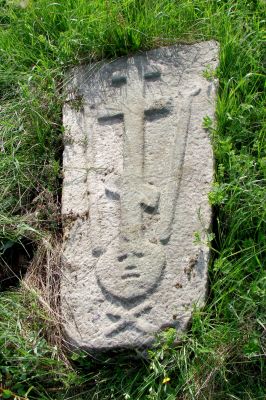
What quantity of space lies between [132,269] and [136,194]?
0.39 m

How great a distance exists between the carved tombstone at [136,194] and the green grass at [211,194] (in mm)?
93

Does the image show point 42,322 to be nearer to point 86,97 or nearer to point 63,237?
point 63,237

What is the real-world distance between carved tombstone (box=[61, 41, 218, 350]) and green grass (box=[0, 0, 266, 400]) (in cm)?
9

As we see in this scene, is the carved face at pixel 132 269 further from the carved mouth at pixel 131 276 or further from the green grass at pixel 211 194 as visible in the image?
the green grass at pixel 211 194

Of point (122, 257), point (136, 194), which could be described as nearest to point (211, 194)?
point (136, 194)

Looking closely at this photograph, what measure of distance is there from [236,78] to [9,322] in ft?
5.67

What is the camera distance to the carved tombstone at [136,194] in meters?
2.59

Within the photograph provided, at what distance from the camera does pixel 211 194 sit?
272 cm

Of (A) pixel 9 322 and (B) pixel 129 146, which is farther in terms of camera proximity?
(B) pixel 129 146

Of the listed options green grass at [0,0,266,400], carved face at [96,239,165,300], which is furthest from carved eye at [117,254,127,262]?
green grass at [0,0,266,400]

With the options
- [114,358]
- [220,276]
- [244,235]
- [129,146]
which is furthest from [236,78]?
[114,358]

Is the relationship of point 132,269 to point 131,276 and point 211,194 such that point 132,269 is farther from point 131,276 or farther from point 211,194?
point 211,194

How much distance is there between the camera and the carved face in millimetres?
2602

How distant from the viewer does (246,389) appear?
8.15ft
